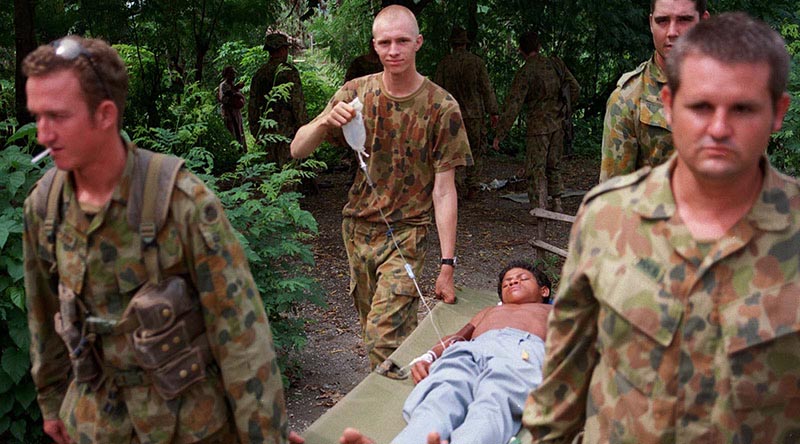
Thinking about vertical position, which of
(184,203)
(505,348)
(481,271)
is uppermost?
(184,203)

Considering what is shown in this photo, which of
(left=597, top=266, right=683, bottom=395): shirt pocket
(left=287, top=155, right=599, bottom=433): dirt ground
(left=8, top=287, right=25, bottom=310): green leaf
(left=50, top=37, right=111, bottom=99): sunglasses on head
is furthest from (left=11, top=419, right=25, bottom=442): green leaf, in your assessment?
(left=597, top=266, right=683, bottom=395): shirt pocket

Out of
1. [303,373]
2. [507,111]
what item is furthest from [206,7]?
[303,373]

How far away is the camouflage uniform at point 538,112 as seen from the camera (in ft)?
35.1

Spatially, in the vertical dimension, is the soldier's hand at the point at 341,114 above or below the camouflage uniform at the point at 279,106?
above

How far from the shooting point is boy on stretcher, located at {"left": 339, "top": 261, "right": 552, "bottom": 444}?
13.1 ft

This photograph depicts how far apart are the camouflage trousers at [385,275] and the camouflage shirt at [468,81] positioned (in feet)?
22.8

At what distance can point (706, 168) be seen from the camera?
172 cm

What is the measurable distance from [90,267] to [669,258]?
156 centimetres

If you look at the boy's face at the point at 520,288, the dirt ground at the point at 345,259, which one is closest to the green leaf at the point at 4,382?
the dirt ground at the point at 345,259

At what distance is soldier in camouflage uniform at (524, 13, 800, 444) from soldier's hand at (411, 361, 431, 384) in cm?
267

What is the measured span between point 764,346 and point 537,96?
9289 millimetres

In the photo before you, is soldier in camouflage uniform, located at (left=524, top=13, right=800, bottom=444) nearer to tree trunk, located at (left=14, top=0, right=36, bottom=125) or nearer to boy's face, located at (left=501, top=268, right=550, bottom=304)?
boy's face, located at (left=501, top=268, right=550, bottom=304)

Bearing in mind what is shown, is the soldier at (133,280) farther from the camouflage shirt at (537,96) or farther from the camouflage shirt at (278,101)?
the camouflage shirt at (537,96)

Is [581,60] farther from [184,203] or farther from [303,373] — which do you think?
[184,203]
